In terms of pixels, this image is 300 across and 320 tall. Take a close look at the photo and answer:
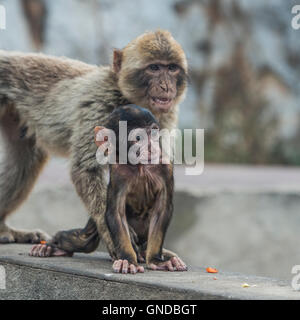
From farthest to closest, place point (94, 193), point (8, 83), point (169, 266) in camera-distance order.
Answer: point (8, 83) < point (94, 193) < point (169, 266)

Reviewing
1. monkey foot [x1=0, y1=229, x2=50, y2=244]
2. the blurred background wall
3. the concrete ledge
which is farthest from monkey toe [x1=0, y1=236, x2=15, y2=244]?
the blurred background wall

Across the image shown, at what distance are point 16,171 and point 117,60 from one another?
1399mm

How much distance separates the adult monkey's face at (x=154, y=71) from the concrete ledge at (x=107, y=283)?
1154 millimetres

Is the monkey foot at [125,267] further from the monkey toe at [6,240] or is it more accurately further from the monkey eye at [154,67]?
the monkey toe at [6,240]

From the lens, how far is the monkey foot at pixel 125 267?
3.79 meters

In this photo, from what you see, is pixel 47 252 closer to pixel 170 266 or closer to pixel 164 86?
pixel 170 266

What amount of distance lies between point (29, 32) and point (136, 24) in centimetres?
256

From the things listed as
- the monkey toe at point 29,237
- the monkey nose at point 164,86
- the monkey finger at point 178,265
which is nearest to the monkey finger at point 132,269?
the monkey finger at point 178,265

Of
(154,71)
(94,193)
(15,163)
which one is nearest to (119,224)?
(94,193)

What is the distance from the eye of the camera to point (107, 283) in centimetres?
369

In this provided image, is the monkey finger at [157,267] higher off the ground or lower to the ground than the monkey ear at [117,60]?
lower

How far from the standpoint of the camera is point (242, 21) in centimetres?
1591

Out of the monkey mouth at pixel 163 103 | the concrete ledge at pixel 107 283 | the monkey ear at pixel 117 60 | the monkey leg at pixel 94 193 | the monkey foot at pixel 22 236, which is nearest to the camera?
the concrete ledge at pixel 107 283

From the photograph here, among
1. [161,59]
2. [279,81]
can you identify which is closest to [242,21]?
[279,81]
